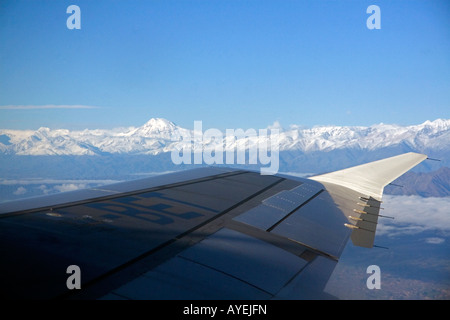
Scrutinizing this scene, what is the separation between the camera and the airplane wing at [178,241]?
9.66ft

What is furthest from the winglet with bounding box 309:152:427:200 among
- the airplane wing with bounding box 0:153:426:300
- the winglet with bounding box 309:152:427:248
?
the airplane wing with bounding box 0:153:426:300

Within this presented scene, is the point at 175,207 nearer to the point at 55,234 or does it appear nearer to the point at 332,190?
the point at 55,234

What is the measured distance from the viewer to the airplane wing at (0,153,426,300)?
2.95 m

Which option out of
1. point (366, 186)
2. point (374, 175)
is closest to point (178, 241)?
point (366, 186)

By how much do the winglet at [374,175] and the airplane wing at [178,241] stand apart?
1.38m

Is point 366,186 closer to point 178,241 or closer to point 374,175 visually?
point 374,175

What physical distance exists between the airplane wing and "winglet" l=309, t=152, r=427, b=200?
1375 millimetres

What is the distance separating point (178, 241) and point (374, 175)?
27.5 ft

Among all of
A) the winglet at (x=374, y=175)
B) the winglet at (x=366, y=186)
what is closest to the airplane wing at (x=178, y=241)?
the winglet at (x=366, y=186)

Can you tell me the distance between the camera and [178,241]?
13.4ft

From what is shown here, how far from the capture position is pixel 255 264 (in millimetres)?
3723

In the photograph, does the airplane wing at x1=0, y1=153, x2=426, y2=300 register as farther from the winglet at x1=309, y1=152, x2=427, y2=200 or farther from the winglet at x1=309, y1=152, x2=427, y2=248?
the winglet at x1=309, y1=152, x2=427, y2=200

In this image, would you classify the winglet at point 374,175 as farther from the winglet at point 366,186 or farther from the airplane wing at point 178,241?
the airplane wing at point 178,241
